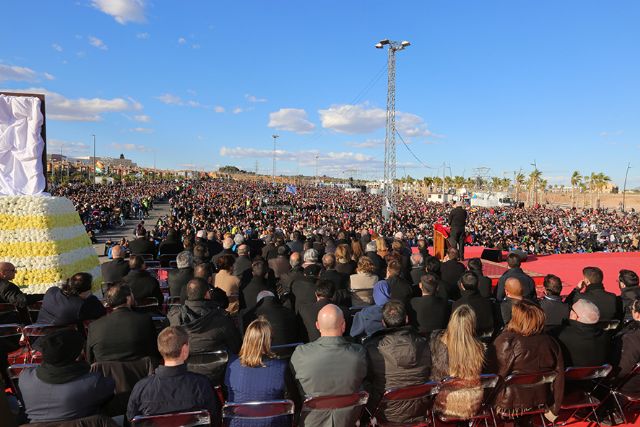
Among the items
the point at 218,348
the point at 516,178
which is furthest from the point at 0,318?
the point at 516,178

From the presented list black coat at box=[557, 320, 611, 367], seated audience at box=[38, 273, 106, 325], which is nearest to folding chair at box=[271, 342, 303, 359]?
seated audience at box=[38, 273, 106, 325]

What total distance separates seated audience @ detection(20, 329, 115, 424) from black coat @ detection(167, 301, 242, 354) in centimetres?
118

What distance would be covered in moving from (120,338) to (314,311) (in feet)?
6.29

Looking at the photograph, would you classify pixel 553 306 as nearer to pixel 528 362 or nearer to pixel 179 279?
pixel 528 362

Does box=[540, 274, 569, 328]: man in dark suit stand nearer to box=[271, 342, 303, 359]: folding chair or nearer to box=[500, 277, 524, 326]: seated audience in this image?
box=[500, 277, 524, 326]: seated audience

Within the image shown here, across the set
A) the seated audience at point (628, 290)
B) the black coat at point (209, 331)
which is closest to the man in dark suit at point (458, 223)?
the seated audience at point (628, 290)

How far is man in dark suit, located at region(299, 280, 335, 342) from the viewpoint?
4.33 m

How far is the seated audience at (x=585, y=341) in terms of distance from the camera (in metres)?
3.52

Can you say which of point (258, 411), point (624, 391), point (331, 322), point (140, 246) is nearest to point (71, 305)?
point (258, 411)

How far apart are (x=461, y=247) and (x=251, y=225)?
43.4 feet

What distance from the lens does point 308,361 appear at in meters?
2.95

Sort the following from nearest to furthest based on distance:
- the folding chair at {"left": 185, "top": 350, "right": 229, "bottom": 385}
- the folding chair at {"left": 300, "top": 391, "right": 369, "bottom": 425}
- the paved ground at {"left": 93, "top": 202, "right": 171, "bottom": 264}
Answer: the folding chair at {"left": 300, "top": 391, "right": 369, "bottom": 425} → the folding chair at {"left": 185, "top": 350, "right": 229, "bottom": 385} → the paved ground at {"left": 93, "top": 202, "right": 171, "bottom": 264}

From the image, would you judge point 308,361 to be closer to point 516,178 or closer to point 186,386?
point 186,386

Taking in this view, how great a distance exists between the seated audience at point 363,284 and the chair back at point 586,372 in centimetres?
283
